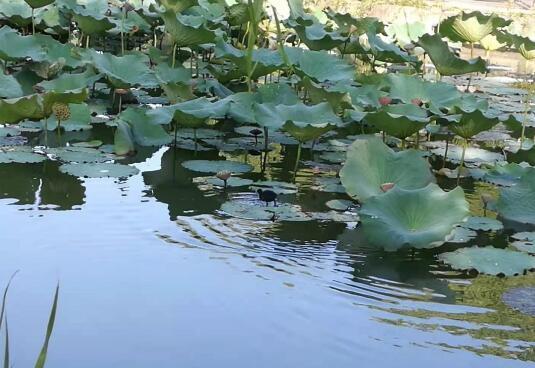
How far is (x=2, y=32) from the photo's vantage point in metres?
3.91

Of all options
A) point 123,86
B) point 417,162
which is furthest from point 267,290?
point 123,86

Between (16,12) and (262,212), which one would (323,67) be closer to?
(262,212)

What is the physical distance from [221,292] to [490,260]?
71cm

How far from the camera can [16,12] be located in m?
4.66

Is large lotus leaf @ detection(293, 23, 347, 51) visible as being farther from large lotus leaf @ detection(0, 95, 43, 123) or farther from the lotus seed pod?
large lotus leaf @ detection(0, 95, 43, 123)

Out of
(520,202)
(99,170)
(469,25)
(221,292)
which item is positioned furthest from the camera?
(469,25)

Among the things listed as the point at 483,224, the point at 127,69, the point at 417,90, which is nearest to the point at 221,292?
the point at 483,224

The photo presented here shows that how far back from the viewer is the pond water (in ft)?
5.76

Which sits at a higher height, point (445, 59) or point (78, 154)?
point (445, 59)

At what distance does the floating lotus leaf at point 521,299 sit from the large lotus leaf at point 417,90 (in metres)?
1.37

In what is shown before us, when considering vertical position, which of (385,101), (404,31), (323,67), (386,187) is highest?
(404,31)

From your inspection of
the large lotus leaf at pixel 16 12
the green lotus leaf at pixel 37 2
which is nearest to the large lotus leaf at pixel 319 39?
the green lotus leaf at pixel 37 2

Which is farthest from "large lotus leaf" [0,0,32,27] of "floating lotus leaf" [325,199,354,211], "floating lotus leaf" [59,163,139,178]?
"floating lotus leaf" [325,199,354,211]

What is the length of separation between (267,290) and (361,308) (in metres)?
0.22
